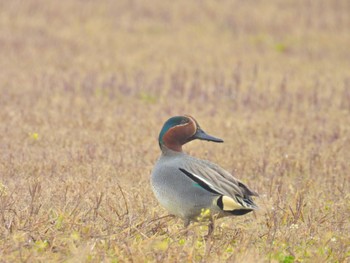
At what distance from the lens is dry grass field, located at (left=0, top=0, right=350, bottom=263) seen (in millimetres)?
6508

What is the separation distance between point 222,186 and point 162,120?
6.38m

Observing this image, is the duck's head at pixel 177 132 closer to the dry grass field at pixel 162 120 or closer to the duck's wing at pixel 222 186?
the duck's wing at pixel 222 186

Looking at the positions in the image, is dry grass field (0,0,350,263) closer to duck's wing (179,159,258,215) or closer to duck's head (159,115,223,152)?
duck's wing (179,159,258,215)

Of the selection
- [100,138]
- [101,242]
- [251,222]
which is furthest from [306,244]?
[100,138]

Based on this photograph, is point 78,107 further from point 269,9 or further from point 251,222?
point 269,9

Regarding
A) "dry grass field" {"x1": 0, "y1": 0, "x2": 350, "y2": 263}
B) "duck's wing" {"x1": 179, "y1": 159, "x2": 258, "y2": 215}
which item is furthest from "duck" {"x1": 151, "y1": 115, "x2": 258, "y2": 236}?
"dry grass field" {"x1": 0, "y1": 0, "x2": 350, "y2": 263}

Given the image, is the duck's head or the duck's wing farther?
the duck's head

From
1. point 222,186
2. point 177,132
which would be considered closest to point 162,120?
point 177,132

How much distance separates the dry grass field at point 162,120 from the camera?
21.4 feet

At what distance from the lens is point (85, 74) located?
16.6 m

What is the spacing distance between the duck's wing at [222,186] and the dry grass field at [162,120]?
258 millimetres

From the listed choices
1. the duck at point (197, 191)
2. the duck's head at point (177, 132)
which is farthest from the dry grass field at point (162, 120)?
the duck's head at point (177, 132)

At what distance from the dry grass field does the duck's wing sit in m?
0.26

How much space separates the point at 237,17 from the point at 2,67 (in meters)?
8.86
